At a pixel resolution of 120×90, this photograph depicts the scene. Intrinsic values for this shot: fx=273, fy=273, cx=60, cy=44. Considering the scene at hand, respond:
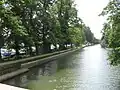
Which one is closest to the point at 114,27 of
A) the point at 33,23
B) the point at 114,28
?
the point at 114,28

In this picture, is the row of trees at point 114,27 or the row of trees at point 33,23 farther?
the row of trees at point 33,23

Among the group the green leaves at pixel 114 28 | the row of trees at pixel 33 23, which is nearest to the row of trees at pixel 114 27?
the green leaves at pixel 114 28

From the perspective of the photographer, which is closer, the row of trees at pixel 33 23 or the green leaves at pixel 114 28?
the green leaves at pixel 114 28

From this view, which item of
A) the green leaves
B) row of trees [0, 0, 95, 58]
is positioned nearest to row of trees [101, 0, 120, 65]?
the green leaves

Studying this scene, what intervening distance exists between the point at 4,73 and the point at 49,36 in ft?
59.9

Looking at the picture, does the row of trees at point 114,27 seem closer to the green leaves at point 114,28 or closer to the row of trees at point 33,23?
the green leaves at point 114,28

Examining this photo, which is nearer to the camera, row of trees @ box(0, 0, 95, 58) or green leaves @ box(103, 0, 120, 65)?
green leaves @ box(103, 0, 120, 65)

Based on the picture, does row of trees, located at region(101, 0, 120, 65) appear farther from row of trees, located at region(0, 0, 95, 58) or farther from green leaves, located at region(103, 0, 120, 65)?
row of trees, located at region(0, 0, 95, 58)

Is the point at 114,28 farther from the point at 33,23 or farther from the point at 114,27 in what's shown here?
the point at 33,23

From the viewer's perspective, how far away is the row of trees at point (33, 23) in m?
22.1

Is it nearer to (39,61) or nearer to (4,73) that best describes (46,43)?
(39,61)

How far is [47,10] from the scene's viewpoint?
119ft

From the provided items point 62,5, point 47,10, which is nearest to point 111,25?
point 47,10

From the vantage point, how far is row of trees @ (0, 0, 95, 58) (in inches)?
870
